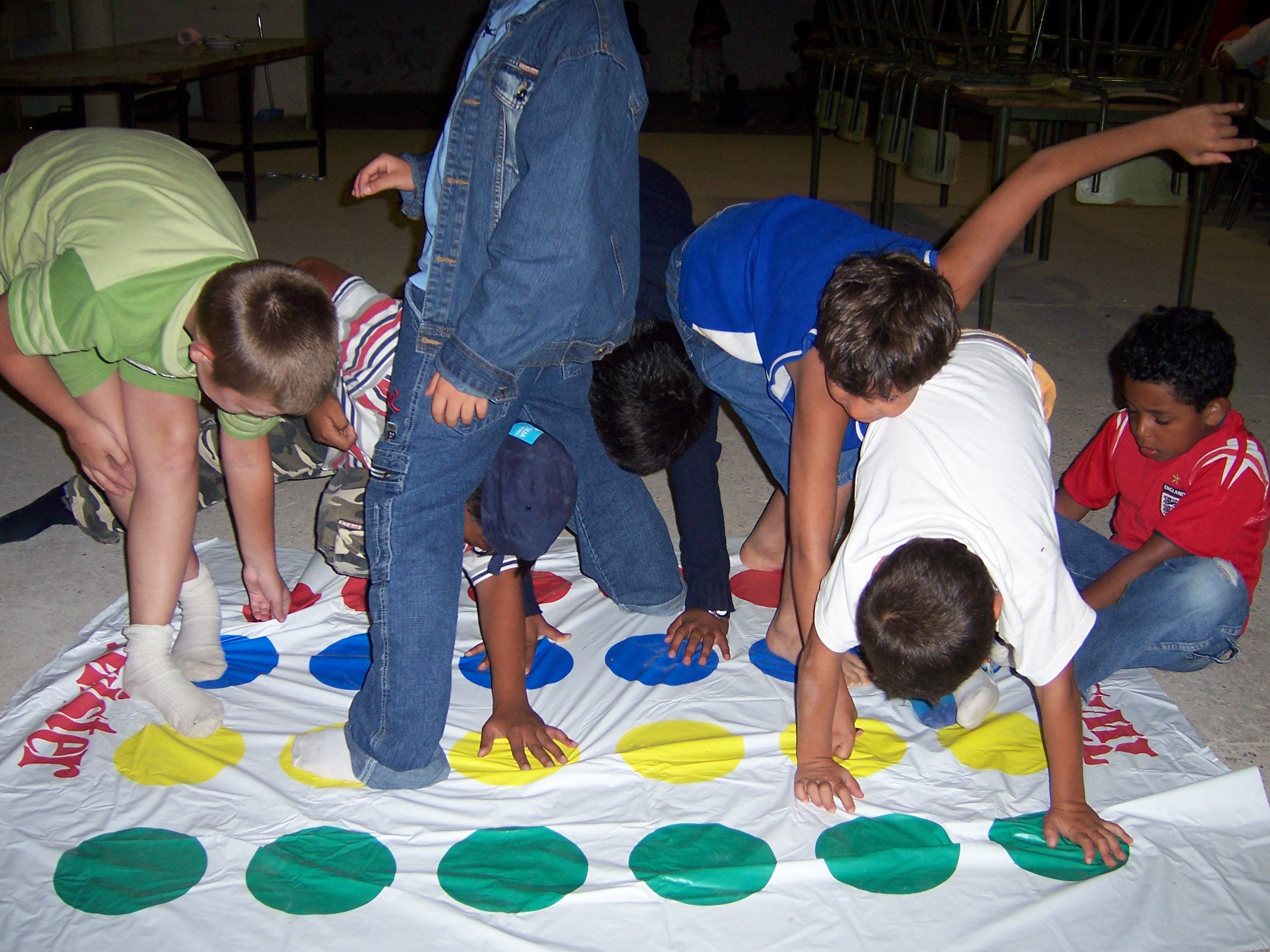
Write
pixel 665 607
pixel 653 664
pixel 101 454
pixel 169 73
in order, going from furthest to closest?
pixel 169 73, pixel 665 607, pixel 653 664, pixel 101 454

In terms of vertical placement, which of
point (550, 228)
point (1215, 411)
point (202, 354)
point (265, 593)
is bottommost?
point (265, 593)

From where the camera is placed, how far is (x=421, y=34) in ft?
33.1

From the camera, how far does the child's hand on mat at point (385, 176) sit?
1.59 metres

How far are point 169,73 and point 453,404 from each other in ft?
11.0

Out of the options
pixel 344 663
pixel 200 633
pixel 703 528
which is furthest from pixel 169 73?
pixel 703 528

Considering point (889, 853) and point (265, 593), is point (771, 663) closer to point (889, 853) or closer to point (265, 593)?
point (889, 853)

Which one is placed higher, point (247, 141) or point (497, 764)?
point (247, 141)

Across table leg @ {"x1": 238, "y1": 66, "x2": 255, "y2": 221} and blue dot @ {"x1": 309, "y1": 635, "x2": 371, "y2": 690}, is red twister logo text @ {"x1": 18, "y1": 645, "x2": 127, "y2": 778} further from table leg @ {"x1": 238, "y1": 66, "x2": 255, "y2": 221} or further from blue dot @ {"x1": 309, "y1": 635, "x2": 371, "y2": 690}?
table leg @ {"x1": 238, "y1": 66, "x2": 255, "y2": 221}

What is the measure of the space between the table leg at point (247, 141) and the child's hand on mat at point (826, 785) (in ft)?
13.3

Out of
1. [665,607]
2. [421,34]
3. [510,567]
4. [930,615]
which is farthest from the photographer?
[421,34]

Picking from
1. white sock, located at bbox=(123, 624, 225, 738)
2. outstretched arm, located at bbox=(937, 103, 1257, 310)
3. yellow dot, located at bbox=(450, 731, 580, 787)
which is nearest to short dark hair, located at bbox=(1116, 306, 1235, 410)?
outstretched arm, located at bbox=(937, 103, 1257, 310)

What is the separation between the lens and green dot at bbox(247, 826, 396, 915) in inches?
48.6

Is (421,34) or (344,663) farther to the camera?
(421,34)

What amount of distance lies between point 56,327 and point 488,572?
2.21ft
